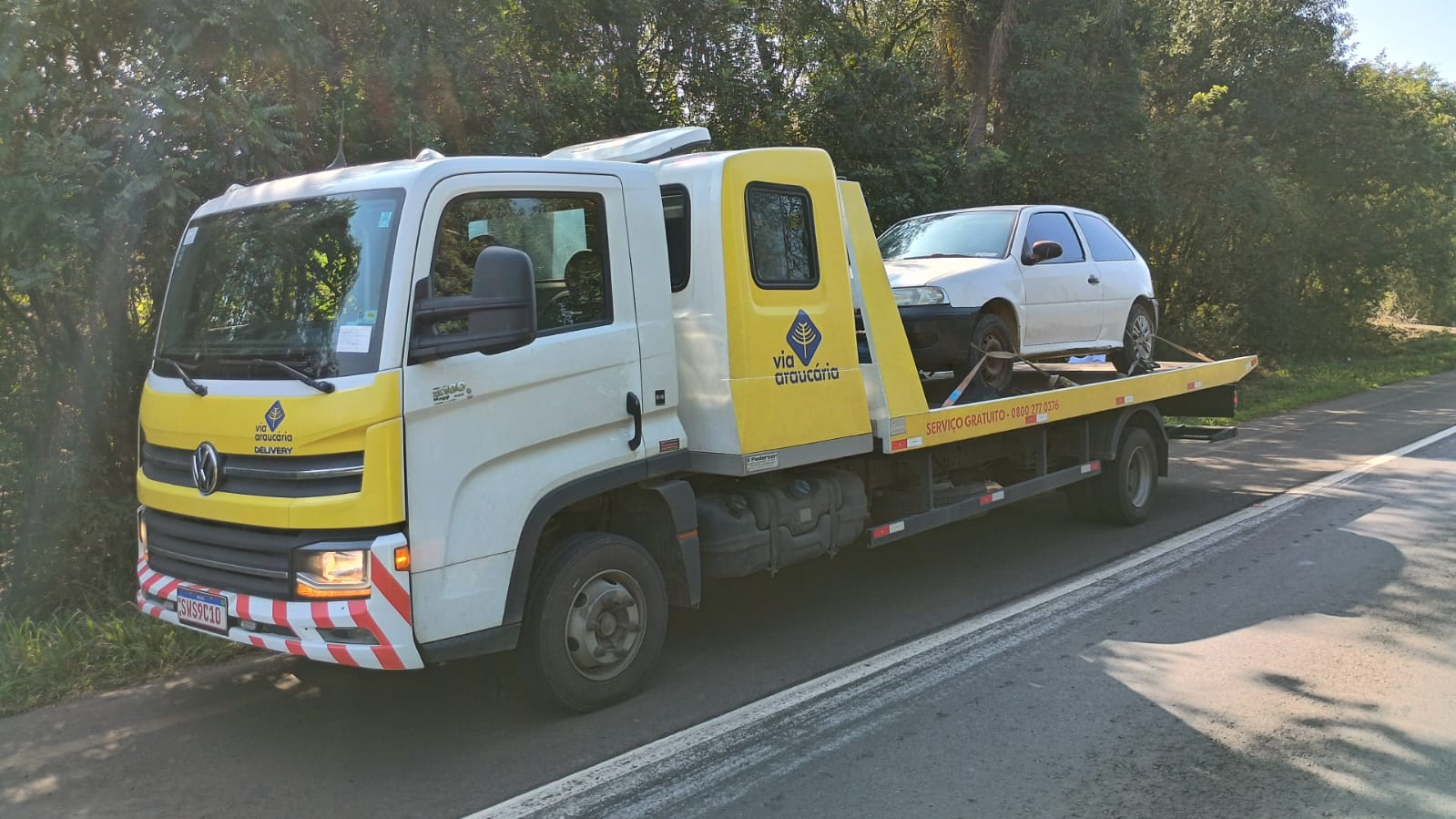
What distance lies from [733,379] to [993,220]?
3.97 m

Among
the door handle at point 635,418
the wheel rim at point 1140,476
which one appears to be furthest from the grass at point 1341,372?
the door handle at point 635,418

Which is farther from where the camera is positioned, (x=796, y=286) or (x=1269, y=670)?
(x=796, y=286)

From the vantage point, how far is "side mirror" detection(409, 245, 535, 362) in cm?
411

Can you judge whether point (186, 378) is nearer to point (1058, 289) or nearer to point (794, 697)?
point (794, 697)

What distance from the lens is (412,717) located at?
192 inches

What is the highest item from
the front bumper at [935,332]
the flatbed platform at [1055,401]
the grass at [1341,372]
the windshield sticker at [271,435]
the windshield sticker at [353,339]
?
the windshield sticker at [353,339]

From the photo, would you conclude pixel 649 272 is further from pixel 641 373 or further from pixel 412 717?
pixel 412 717

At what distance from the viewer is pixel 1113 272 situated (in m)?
9.09

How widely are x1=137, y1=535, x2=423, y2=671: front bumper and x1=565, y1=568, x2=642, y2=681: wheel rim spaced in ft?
2.65

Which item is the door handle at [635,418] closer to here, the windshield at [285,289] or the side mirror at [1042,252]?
the windshield at [285,289]

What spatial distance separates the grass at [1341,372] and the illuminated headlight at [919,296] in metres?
10.4

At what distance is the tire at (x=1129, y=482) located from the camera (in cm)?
845

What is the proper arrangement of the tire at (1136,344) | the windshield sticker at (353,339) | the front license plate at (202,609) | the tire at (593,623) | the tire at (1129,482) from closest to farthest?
the windshield sticker at (353,339) → the front license plate at (202,609) → the tire at (593,623) → the tire at (1129,482) → the tire at (1136,344)

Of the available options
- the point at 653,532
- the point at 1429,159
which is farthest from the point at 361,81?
the point at 1429,159
